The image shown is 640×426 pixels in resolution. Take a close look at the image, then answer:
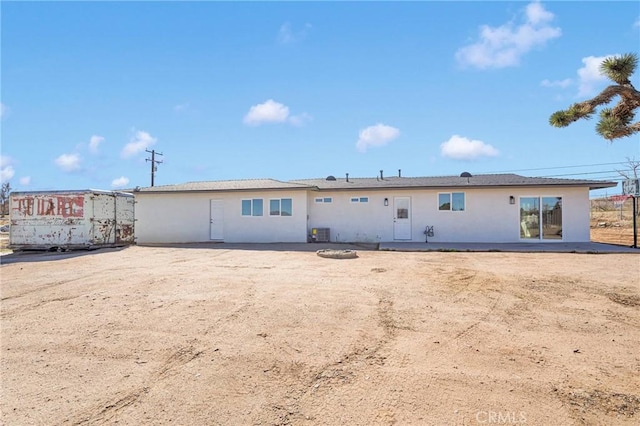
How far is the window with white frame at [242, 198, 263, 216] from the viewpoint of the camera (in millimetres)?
16266

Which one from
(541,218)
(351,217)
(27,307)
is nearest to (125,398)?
(27,307)

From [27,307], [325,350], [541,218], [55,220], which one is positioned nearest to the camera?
[325,350]

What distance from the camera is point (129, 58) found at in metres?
12.2

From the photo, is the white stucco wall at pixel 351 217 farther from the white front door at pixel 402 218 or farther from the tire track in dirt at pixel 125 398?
the tire track in dirt at pixel 125 398

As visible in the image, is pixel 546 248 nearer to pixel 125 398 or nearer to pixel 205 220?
pixel 125 398

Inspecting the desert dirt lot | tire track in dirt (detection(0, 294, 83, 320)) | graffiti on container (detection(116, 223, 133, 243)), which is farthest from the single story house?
tire track in dirt (detection(0, 294, 83, 320))

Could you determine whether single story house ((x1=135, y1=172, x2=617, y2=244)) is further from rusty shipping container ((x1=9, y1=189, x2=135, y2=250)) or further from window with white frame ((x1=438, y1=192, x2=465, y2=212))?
rusty shipping container ((x1=9, y1=189, x2=135, y2=250))

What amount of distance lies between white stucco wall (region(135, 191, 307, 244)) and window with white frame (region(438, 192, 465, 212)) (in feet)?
19.2

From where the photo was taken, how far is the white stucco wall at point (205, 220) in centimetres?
1589

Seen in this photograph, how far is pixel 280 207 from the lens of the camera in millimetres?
16031

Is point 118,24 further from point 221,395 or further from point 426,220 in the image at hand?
point 426,220

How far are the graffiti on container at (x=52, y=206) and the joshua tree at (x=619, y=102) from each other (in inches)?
663

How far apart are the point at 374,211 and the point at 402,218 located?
4.12ft

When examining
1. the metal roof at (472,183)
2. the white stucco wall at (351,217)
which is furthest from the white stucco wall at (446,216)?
the metal roof at (472,183)
